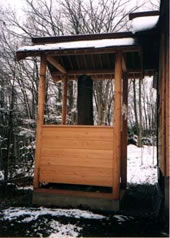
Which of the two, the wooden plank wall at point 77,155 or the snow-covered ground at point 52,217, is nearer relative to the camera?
the snow-covered ground at point 52,217

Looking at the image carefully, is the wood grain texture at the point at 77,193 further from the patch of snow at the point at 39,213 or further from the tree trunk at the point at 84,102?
the tree trunk at the point at 84,102

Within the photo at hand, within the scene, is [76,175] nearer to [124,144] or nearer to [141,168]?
[124,144]

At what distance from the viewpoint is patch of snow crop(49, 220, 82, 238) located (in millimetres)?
3404

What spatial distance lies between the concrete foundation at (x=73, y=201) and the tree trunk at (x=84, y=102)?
178cm

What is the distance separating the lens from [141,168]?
32.6 ft

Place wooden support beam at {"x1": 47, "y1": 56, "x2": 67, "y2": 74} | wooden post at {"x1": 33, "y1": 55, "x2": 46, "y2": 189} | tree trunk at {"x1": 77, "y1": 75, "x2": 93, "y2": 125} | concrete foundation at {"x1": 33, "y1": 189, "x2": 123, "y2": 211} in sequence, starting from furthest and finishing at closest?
1. tree trunk at {"x1": 77, "y1": 75, "x2": 93, "y2": 125}
2. wooden support beam at {"x1": 47, "y1": 56, "x2": 67, "y2": 74}
3. wooden post at {"x1": 33, "y1": 55, "x2": 46, "y2": 189}
4. concrete foundation at {"x1": 33, "y1": 189, "x2": 123, "y2": 211}

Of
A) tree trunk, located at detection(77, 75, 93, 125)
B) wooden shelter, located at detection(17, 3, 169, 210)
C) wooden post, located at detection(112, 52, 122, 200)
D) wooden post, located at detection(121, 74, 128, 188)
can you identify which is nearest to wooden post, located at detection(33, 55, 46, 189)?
wooden shelter, located at detection(17, 3, 169, 210)

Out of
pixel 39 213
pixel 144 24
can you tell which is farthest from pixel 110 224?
pixel 144 24

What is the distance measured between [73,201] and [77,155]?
881 millimetres

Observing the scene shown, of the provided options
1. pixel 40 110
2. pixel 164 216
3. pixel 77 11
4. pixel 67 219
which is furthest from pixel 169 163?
pixel 77 11

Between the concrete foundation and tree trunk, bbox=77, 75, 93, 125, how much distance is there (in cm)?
178

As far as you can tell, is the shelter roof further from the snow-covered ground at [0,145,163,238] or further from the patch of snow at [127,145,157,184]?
the patch of snow at [127,145,157,184]

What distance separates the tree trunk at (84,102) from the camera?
5.83m

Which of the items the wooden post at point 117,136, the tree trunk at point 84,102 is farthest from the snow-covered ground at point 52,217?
the tree trunk at point 84,102
